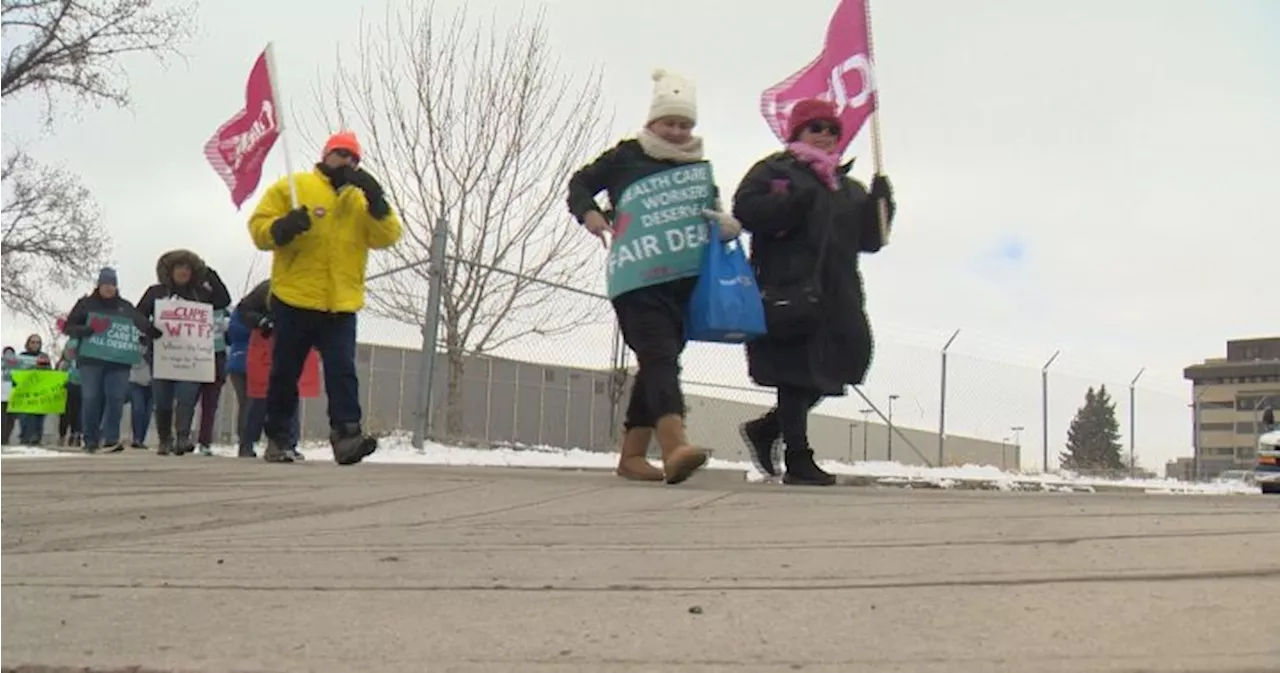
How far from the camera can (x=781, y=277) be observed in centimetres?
580

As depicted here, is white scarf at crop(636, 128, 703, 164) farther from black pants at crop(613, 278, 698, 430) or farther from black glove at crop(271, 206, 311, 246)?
black glove at crop(271, 206, 311, 246)

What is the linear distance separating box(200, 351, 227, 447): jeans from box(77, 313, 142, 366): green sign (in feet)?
2.24

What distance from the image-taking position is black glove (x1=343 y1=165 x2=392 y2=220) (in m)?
6.50

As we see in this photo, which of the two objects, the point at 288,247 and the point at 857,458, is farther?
the point at 857,458

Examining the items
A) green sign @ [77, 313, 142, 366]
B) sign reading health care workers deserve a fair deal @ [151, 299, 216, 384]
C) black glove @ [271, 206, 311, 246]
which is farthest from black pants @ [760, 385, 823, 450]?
green sign @ [77, 313, 142, 366]

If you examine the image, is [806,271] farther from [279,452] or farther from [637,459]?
[279,452]

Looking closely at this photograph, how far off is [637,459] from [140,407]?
816 centimetres

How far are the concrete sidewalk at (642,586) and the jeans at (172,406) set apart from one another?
553cm

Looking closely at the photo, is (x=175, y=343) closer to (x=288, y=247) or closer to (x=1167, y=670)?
(x=288, y=247)

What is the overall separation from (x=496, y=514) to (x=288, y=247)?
3406 millimetres

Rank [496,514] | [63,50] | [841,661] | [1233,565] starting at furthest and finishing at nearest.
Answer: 1. [63,50]
2. [496,514]
3. [1233,565]
4. [841,661]

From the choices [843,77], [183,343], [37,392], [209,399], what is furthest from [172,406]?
[37,392]

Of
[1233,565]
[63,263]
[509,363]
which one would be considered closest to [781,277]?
[1233,565]

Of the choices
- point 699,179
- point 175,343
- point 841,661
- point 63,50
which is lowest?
point 841,661
